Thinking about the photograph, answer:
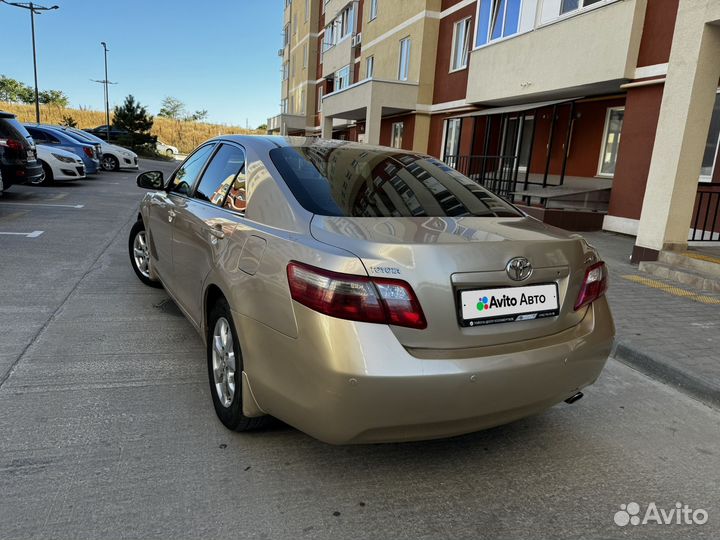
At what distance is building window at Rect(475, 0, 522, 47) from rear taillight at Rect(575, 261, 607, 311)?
13058 mm

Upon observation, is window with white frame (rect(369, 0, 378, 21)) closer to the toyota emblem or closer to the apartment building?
the apartment building

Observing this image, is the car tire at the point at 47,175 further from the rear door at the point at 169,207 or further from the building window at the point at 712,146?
the building window at the point at 712,146

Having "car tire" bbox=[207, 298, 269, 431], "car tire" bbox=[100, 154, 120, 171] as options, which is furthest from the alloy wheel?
"car tire" bbox=[100, 154, 120, 171]

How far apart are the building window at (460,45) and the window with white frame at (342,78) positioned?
10.4m

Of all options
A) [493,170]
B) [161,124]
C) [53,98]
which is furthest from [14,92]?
[493,170]

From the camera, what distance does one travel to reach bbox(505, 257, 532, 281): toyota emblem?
2.28m

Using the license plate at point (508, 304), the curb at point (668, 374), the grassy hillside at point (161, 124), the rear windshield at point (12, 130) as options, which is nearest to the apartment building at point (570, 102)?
the curb at point (668, 374)

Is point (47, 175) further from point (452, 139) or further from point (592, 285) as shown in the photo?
point (592, 285)

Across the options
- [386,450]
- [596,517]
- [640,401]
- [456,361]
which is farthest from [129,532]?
[640,401]

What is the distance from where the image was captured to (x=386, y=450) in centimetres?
277

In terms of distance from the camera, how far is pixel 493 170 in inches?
663

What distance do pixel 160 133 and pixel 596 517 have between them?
63169 mm

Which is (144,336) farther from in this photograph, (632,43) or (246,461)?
(632,43)

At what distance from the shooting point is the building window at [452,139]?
18.4 meters
